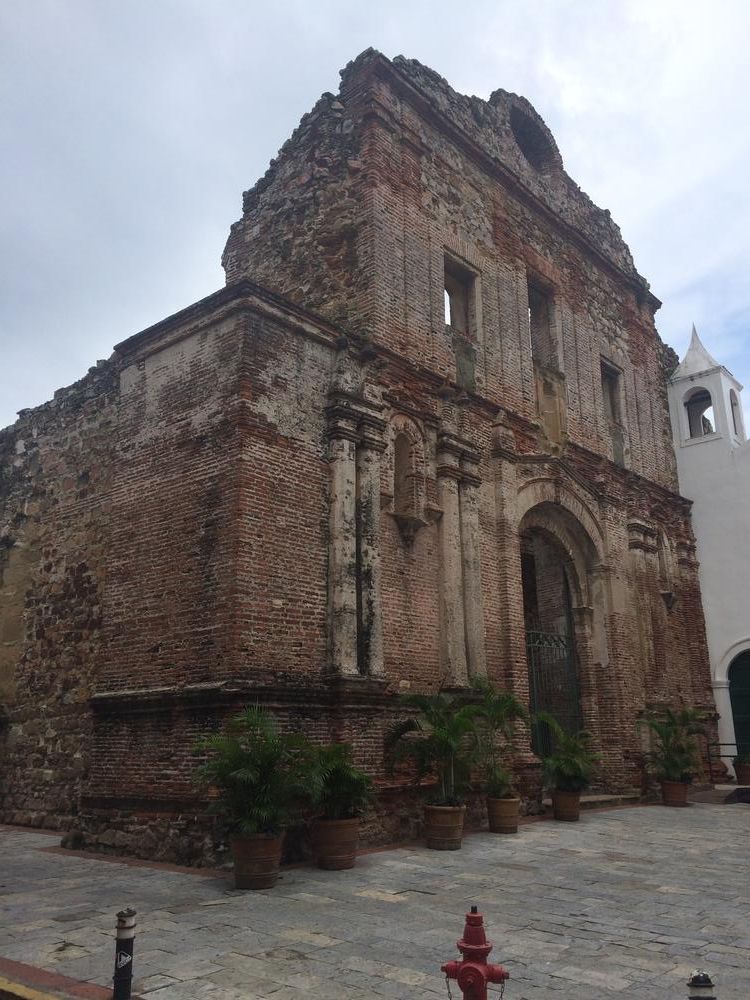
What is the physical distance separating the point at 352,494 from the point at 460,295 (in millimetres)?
5920

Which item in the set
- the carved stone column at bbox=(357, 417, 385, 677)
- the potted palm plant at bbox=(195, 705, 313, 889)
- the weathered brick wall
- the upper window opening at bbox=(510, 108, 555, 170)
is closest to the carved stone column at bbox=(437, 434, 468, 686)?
the carved stone column at bbox=(357, 417, 385, 677)

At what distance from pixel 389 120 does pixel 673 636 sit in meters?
12.1

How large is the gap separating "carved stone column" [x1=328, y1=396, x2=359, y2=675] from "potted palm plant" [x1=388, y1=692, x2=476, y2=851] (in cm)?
98

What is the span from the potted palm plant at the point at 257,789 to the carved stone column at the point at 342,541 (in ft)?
6.47

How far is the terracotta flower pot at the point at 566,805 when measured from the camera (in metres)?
12.2

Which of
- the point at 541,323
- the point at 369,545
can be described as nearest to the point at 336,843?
the point at 369,545

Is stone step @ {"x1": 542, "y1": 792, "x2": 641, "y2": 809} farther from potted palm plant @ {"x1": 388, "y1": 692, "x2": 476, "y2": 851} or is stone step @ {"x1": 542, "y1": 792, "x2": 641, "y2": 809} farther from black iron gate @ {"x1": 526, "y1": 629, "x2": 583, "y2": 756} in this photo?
potted palm plant @ {"x1": 388, "y1": 692, "x2": 476, "y2": 851}

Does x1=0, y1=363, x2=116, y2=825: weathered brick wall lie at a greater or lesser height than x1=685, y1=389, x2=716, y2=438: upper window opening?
lesser

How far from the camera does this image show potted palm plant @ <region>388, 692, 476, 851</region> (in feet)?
32.0

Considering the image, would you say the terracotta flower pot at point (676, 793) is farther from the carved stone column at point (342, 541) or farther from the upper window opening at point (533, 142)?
the upper window opening at point (533, 142)

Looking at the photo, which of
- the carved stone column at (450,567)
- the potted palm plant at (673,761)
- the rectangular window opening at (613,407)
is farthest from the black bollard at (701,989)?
the rectangular window opening at (613,407)

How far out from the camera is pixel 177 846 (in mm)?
8930

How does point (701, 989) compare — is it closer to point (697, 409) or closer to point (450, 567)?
point (450, 567)

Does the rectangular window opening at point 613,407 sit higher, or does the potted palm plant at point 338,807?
the rectangular window opening at point 613,407
